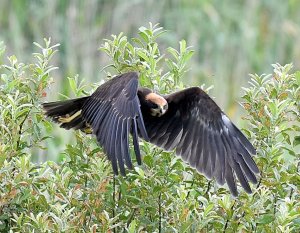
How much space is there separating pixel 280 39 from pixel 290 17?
24 cm

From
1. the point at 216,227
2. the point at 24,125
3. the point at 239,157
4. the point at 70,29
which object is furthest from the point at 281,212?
the point at 70,29

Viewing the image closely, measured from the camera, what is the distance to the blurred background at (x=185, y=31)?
719cm

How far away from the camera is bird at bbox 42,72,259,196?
387 cm

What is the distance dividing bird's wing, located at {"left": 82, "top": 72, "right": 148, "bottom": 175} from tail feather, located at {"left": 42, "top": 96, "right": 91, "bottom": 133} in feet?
0.20

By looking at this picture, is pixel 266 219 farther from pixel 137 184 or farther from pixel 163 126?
pixel 163 126

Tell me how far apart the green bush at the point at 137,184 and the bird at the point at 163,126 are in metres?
0.06

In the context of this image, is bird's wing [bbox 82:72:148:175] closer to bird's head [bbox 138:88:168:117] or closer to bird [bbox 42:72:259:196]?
bird [bbox 42:72:259:196]

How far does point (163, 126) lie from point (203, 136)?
0.66 ft

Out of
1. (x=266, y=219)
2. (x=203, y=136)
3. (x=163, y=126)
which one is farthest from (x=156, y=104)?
(x=266, y=219)

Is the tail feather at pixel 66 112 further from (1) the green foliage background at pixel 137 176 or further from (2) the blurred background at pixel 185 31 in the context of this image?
(2) the blurred background at pixel 185 31

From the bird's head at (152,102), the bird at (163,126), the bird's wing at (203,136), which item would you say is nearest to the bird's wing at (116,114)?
the bird at (163,126)

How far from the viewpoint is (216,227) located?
3609 millimetres

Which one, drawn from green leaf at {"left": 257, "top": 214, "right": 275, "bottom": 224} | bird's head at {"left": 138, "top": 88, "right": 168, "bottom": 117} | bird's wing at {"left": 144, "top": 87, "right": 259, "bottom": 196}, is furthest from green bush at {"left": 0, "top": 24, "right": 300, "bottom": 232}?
bird's head at {"left": 138, "top": 88, "right": 168, "bottom": 117}

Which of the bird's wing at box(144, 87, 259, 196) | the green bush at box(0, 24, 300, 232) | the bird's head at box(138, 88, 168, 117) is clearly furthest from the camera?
the bird's head at box(138, 88, 168, 117)
